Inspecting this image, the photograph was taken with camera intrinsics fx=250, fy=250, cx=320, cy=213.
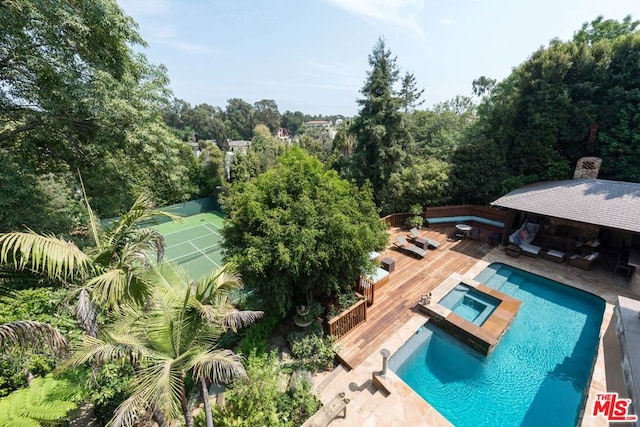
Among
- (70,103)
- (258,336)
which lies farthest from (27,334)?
(70,103)

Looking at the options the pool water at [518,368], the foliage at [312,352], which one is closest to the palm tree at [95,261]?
the foliage at [312,352]

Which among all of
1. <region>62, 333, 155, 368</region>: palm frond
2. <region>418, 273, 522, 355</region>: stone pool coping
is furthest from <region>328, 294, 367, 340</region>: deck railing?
<region>62, 333, 155, 368</region>: palm frond

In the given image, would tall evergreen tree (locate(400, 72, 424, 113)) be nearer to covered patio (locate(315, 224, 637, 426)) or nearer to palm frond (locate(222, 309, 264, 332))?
covered patio (locate(315, 224, 637, 426))

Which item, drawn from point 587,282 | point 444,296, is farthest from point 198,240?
point 587,282

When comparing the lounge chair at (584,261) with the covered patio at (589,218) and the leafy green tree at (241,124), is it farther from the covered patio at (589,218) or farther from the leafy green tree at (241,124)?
the leafy green tree at (241,124)

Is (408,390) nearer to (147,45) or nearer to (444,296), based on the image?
(444,296)

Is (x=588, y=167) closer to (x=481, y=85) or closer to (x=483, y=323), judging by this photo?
(x=483, y=323)
